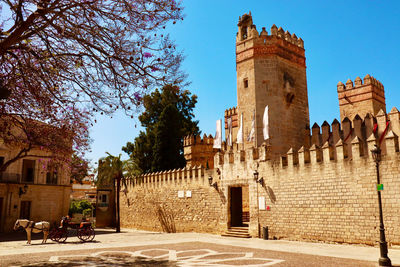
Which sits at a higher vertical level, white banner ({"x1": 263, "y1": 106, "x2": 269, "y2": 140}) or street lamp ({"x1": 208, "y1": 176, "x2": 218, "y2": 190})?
white banner ({"x1": 263, "y1": 106, "x2": 269, "y2": 140})

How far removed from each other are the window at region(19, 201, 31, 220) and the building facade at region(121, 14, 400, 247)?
23.4 feet

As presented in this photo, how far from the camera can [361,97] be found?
2570 centimetres

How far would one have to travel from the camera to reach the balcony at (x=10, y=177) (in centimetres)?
2313

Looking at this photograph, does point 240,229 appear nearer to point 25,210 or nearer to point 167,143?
point 167,143

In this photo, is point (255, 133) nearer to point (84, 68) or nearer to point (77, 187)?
point (84, 68)

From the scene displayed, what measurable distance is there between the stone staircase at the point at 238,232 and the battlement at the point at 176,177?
3244 mm

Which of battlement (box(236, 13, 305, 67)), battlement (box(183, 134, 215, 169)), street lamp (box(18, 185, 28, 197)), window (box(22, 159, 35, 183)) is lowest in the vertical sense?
street lamp (box(18, 185, 28, 197))

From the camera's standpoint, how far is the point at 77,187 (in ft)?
171

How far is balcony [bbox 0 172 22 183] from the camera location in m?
23.1

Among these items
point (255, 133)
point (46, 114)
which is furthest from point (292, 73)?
point (46, 114)

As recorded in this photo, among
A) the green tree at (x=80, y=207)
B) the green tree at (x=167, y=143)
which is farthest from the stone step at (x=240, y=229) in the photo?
the green tree at (x=80, y=207)

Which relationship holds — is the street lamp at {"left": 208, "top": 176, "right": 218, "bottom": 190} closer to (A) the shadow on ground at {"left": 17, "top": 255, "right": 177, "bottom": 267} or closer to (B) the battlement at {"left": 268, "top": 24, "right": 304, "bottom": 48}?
(A) the shadow on ground at {"left": 17, "top": 255, "right": 177, "bottom": 267}

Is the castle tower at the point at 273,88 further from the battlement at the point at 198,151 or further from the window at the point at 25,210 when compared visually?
the window at the point at 25,210

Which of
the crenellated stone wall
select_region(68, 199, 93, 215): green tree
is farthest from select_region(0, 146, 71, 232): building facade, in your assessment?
select_region(68, 199, 93, 215): green tree
